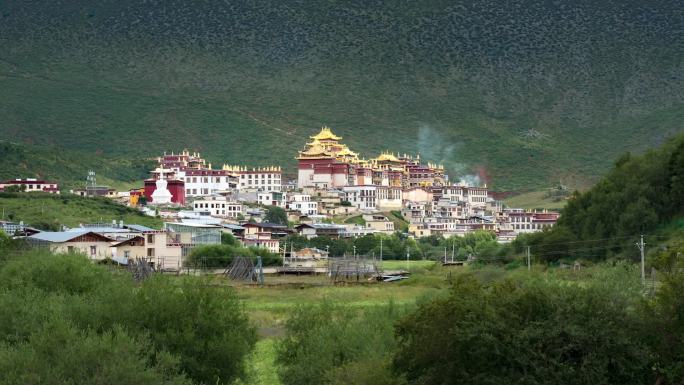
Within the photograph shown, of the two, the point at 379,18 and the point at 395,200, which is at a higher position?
the point at 379,18

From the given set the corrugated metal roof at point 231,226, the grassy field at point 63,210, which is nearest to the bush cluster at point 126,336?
the grassy field at point 63,210

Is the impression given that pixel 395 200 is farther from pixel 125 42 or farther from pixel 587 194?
pixel 125 42

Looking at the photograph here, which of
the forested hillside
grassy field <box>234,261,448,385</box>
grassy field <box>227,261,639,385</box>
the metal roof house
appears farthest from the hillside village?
the forested hillside

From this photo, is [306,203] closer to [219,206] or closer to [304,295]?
[219,206]

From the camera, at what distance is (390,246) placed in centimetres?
9125

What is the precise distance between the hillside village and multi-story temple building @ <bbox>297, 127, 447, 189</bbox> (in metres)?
0.09

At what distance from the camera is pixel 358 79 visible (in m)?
176

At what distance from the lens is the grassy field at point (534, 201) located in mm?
124387

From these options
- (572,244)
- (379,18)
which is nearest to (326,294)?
(572,244)

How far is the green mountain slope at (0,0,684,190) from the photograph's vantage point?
157 m

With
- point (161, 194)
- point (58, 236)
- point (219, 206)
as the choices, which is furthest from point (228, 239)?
point (161, 194)

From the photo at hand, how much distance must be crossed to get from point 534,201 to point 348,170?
1783 centimetres

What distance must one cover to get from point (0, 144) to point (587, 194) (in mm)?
66681

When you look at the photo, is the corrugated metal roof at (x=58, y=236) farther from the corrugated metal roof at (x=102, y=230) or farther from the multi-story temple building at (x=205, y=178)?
the multi-story temple building at (x=205, y=178)
